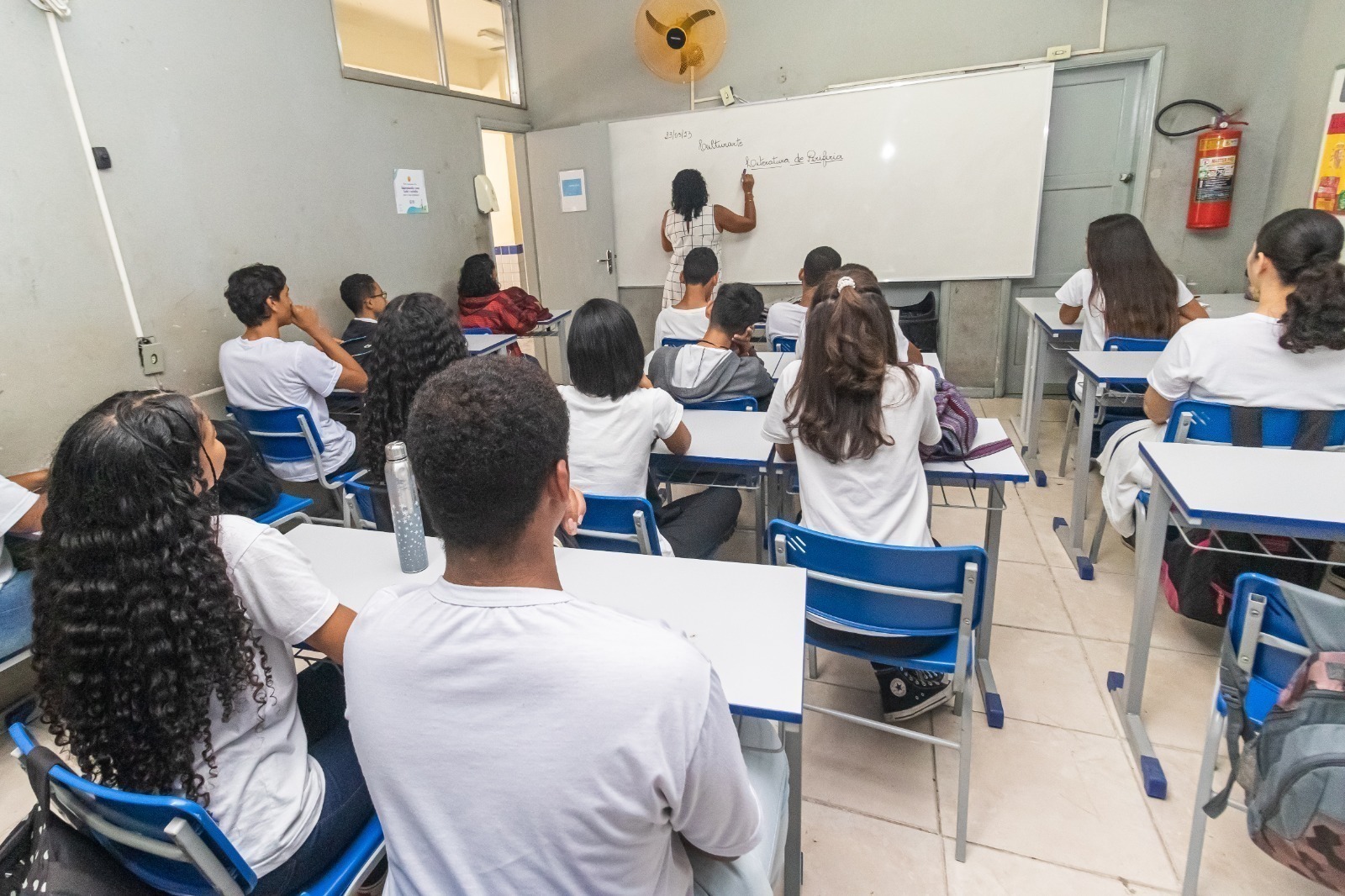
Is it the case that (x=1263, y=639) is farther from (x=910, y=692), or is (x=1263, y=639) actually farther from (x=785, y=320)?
(x=785, y=320)

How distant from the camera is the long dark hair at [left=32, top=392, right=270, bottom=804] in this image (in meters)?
0.90

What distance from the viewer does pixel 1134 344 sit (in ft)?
9.36

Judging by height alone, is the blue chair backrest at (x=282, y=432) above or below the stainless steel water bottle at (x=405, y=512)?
below

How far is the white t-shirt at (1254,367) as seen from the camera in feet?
6.27

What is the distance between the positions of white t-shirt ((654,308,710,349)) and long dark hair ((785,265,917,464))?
5.96ft

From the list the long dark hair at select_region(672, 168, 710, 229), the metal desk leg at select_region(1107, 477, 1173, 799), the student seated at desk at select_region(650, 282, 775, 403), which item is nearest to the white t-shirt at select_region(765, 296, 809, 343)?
the student seated at desk at select_region(650, 282, 775, 403)

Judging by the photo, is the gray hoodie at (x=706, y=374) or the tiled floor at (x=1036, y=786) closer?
the tiled floor at (x=1036, y=786)

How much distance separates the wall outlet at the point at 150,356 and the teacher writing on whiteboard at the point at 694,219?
2.99 m

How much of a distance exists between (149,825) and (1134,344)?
10.8 ft

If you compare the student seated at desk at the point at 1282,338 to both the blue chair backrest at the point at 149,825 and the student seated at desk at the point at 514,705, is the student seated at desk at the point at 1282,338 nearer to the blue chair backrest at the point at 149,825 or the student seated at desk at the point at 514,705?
the student seated at desk at the point at 514,705

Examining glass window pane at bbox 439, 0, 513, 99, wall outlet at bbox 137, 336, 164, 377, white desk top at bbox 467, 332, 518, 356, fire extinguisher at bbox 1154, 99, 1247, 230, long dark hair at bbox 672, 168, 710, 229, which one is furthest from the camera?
glass window pane at bbox 439, 0, 513, 99

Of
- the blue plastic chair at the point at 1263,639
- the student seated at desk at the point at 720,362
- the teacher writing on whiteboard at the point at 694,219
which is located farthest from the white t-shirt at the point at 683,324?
the blue plastic chair at the point at 1263,639

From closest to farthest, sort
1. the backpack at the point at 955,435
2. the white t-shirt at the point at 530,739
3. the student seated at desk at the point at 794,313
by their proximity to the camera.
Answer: the white t-shirt at the point at 530,739
the backpack at the point at 955,435
the student seated at desk at the point at 794,313

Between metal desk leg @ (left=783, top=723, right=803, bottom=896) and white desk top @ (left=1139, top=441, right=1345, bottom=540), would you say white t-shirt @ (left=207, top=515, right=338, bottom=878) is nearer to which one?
metal desk leg @ (left=783, top=723, right=803, bottom=896)
